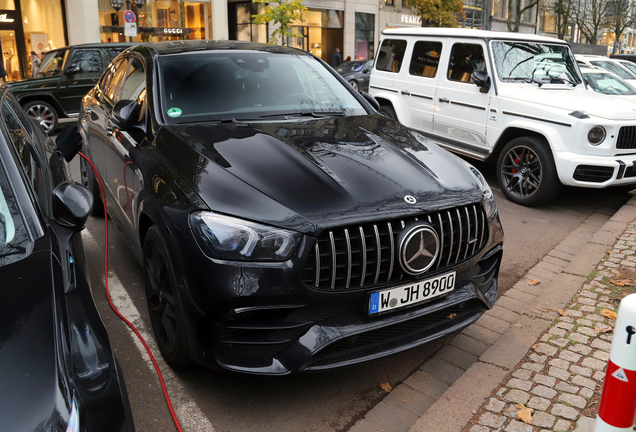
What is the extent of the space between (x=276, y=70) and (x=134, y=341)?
7.27ft

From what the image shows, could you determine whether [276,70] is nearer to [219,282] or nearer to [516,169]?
[219,282]

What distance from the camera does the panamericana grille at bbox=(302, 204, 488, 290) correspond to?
2.62 metres

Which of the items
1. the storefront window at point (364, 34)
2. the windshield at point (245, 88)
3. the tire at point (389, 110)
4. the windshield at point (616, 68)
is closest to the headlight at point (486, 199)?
the windshield at point (245, 88)

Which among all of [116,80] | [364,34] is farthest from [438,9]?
[116,80]

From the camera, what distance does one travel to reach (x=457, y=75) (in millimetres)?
7723

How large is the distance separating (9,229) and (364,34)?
33.0 meters

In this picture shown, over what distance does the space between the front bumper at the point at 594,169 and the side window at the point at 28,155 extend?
5.32m

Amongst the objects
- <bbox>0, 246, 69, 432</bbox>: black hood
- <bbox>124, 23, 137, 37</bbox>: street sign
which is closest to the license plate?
<bbox>0, 246, 69, 432</bbox>: black hood

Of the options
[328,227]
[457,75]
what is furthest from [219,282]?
[457,75]

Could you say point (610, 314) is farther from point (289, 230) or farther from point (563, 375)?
point (289, 230)

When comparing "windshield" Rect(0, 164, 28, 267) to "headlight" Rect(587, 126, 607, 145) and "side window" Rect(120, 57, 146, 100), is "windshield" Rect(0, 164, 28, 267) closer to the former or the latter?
"side window" Rect(120, 57, 146, 100)

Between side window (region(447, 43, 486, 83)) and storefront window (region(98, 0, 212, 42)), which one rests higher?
storefront window (region(98, 0, 212, 42))

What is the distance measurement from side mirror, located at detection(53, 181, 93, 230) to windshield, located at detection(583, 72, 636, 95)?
10724 mm

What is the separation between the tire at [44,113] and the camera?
11.5 m
